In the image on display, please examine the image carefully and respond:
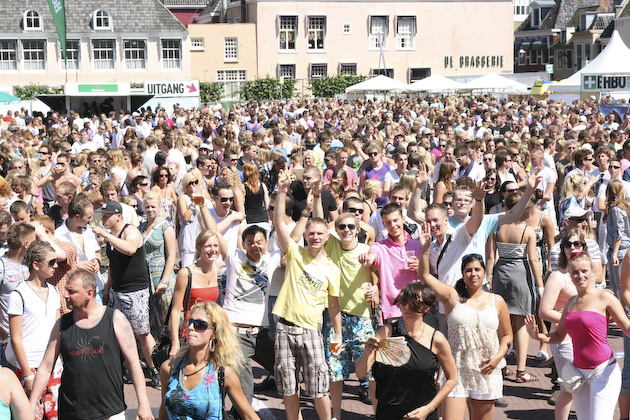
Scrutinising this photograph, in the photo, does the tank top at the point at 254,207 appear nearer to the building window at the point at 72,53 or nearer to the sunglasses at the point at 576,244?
the sunglasses at the point at 576,244

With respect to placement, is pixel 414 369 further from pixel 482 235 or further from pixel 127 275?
pixel 127 275

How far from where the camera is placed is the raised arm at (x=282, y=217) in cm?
679

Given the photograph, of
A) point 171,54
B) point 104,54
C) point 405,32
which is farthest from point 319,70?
point 104,54

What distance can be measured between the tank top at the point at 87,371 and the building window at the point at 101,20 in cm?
4935

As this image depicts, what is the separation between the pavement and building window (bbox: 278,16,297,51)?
5371 cm

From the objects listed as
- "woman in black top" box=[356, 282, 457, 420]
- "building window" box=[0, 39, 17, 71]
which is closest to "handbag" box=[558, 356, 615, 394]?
"woman in black top" box=[356, 282, 457, 420]

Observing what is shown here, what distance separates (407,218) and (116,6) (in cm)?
4703

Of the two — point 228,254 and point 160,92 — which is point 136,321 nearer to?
point 228,254

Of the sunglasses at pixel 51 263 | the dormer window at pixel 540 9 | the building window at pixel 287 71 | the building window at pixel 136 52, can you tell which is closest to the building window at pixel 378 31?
the building window at pixel 287 71

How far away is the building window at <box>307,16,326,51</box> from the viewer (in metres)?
61.0

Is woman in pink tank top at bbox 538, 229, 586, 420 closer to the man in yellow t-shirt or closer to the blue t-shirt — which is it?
the blue t-shirt

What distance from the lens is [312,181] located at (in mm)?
7551

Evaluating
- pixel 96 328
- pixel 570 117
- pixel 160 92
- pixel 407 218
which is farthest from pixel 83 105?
pixel 96 328

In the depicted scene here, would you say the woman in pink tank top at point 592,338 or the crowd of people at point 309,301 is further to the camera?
the woman in pink tank top at point 592,338
